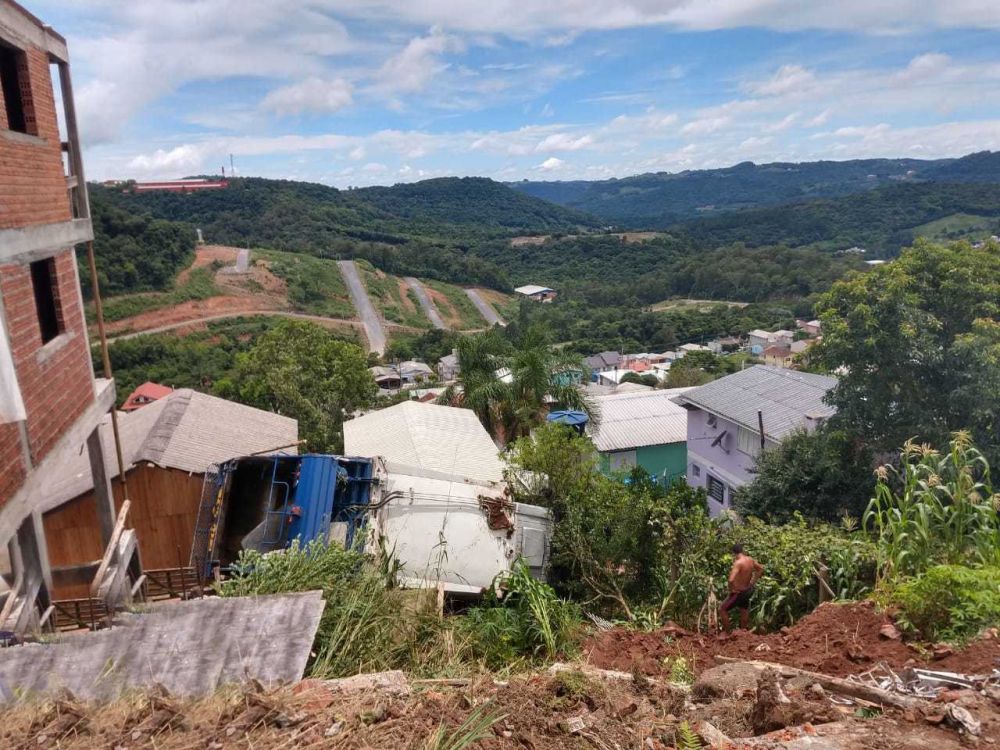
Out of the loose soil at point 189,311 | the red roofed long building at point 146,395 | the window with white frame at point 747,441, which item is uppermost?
the loose soil at point 189,311

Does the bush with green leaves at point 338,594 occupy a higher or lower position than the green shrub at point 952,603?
lower

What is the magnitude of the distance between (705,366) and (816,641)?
42452 mm

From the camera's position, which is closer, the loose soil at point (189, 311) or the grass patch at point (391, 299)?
the loose soil at point (189, 311)

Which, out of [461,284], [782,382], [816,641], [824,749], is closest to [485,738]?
[824,749]

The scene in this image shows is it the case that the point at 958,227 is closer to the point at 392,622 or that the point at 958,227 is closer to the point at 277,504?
the point at 277,504

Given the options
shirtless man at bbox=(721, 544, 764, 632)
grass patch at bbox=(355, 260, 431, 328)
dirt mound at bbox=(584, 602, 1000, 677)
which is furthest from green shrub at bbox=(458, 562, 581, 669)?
grass patch at bbox=(355, 260, 431, 328)

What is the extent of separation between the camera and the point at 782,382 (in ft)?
64.5

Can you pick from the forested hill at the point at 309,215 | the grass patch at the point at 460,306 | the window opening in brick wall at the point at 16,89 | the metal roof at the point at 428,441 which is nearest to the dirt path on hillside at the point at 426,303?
the grass patch at the point at 460,306

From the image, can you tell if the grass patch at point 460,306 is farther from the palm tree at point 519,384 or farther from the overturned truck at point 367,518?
the overturned truck at point 367,518

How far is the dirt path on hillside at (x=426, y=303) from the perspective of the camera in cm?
7181

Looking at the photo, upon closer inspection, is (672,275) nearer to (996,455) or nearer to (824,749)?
(996,455)

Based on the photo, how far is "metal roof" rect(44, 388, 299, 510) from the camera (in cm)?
994

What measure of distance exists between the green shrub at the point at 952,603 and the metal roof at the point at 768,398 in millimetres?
12441

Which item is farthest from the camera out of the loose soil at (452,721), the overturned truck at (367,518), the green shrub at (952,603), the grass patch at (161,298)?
the grass patch at (161,298)
